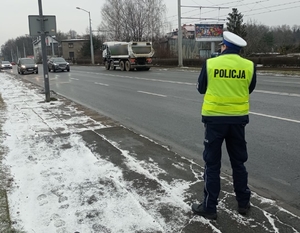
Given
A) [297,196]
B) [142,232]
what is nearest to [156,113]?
[297,196]

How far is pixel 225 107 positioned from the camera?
10.5 feet

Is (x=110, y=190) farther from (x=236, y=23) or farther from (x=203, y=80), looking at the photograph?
(x=236, y=23)

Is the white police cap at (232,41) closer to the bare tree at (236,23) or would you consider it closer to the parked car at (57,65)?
the parked car at (57,65)

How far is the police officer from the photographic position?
10.4 ft

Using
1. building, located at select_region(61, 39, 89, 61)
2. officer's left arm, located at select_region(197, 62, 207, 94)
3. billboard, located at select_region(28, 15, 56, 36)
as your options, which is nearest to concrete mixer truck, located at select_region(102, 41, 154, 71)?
billboard, located at select_region(28, 15, 56, 36)

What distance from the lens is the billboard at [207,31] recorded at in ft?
132

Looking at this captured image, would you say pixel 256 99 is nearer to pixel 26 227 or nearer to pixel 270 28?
pixel 26 227

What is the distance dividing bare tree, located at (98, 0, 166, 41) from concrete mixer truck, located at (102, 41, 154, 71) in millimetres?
20696

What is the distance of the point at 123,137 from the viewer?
6504 millimetres

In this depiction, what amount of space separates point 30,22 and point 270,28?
328 ft

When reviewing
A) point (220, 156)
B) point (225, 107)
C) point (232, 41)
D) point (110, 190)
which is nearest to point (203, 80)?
point (225, 107)

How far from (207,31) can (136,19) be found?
18064 mm

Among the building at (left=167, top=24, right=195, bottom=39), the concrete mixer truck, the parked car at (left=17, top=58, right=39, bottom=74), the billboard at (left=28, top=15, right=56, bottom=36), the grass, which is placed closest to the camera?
the grass

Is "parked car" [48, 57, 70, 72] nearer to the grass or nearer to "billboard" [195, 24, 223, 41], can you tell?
"billboard" [195, 24, 223, 41]
